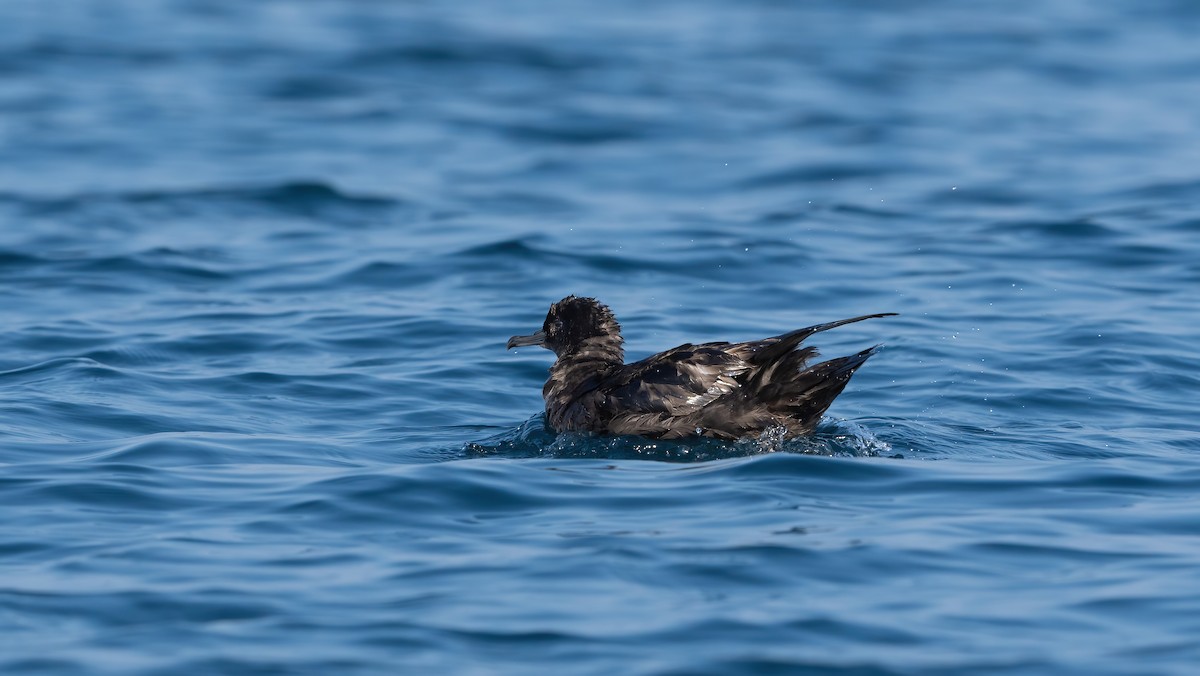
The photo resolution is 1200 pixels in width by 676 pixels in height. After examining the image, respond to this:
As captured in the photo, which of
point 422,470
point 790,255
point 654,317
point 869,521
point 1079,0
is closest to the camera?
point 869,521

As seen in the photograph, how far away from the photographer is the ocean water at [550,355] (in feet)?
20.8

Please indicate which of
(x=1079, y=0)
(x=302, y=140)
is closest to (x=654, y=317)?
(x=302, y=140)

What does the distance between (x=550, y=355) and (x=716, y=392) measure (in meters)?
3.59

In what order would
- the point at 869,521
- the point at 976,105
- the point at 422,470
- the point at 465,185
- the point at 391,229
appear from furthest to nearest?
the point at 976,105 < the point at 465,185 < the point at 391,229 < the point at 422,470 < the point at 869,521

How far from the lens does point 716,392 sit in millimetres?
9055

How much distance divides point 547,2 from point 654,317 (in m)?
17.7

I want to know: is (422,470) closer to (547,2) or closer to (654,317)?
(654,317)

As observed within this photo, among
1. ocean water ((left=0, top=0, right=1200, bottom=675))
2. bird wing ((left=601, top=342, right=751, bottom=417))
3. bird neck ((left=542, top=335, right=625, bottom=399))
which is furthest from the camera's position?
bird neck ((left=542, top=335, right=625, bottom=399))

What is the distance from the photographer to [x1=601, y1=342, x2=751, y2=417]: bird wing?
905 centimetres

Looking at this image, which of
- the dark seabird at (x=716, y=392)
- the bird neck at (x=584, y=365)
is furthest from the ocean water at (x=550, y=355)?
the bird neck at (x=584, y=365)

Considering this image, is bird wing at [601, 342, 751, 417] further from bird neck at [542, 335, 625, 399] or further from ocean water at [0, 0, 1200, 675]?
bird neck at [542, 335, 625, 399]

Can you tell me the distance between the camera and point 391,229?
16.1 metres

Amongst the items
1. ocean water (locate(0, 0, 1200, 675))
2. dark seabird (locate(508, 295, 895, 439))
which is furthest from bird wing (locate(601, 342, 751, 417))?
ocean water (locate(0, 0, 1200, 675))

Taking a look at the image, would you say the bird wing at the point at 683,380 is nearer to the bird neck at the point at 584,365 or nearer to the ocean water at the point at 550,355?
the ocean water at the point at 550,355
